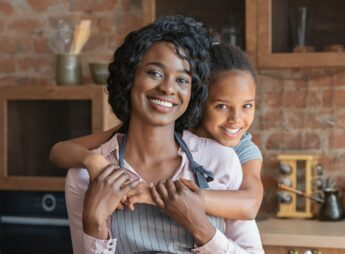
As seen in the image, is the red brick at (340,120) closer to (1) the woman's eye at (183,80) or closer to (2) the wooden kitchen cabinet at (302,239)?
(2) the wooden kitchen cabinet at (302,239)

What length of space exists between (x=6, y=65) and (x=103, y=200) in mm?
2580

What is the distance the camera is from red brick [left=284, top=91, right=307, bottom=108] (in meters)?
3.43

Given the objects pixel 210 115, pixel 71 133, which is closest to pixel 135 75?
pixel 210 115

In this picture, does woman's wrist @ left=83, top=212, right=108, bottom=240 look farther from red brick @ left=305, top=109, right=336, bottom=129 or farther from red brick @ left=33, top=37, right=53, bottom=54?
red brick @ left=33, top=37, right=53, bottom=54

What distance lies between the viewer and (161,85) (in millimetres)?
1389

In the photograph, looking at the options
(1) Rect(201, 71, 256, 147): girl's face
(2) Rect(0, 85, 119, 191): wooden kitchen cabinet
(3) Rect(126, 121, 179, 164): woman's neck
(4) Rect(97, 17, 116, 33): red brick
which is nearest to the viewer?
(3) Rect(126, 121, 179, 164): woman's neck

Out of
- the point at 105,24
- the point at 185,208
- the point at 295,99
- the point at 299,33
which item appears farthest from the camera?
the point at 105,24

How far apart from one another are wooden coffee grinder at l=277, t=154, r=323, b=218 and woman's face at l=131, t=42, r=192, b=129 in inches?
75.9

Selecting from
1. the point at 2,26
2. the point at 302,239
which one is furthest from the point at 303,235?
the point at 2,26

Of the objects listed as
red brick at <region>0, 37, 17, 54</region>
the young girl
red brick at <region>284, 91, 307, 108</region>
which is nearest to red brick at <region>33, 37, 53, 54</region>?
red brick at <region>0, 37, 17, 54</region>

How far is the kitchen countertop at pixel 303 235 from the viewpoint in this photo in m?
2.84

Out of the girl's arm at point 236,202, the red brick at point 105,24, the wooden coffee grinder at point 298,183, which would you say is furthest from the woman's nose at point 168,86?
the red brick at point 105,24

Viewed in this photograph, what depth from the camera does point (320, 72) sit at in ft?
11.1

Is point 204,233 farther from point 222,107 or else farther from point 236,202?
point 222,107
